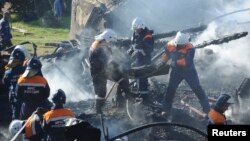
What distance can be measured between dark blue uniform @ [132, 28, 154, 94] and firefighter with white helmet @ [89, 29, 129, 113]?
0.46 meters

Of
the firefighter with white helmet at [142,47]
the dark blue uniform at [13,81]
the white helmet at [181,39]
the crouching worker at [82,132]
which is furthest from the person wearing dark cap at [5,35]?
the crouching worker at [82,132]

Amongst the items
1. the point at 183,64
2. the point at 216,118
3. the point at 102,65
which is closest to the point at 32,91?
the point at 102,65

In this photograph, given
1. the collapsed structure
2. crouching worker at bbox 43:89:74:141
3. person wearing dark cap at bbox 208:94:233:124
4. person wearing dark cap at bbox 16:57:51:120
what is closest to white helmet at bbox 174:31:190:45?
the collapsed structure

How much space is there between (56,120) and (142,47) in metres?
4.95

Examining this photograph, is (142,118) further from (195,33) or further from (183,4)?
(183,4)

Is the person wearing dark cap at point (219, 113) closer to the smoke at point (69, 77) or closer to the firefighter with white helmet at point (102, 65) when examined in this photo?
the firefighter with white helmet at point (102, 65)

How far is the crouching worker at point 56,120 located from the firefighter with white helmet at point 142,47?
14.9 ft

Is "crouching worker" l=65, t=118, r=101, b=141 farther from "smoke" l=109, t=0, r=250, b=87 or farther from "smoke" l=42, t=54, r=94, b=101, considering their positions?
"smoke" l=109, t=0, r=250, b=87

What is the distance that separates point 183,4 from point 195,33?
333 centimetres

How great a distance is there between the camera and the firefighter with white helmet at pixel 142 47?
1205cm

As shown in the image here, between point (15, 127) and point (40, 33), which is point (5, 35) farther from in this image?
point (15, 127)

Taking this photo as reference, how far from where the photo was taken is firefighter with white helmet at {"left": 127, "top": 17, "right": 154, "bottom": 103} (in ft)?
39.5

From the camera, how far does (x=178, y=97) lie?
12.8 m

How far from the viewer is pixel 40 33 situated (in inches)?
960
